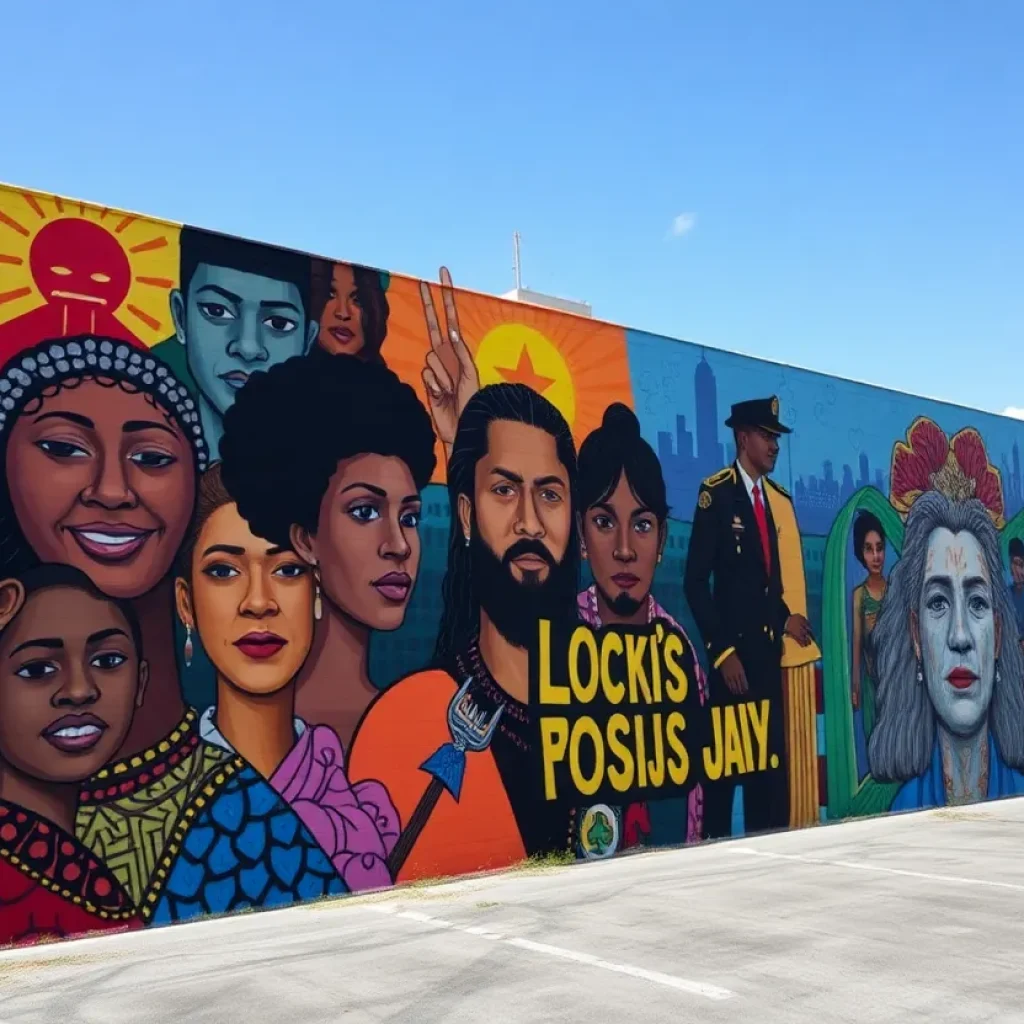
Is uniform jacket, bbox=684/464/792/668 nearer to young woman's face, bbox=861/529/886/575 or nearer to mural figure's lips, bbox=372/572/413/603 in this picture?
young woman's face, bbox=861/529/886/575

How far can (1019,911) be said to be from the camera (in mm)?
10109

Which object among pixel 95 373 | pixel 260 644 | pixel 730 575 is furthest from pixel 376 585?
pixel 730 575

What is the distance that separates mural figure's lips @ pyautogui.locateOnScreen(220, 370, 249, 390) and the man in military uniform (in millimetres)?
6873

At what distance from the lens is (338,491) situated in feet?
38.7

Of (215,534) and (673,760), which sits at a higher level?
(215,534)

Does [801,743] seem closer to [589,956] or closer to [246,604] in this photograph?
[589,956]

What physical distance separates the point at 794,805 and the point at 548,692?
5.20 metres

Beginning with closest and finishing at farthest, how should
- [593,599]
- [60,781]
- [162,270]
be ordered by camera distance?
[60,781]
[162,270]
[593,599]

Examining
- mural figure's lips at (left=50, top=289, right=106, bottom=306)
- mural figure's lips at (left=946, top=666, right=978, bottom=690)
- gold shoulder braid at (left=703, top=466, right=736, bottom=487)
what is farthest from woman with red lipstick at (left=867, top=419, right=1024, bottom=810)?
mural figure's lips at (left=50, top=289, right=106, bottom=306)

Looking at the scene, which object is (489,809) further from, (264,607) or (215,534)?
(215,534)

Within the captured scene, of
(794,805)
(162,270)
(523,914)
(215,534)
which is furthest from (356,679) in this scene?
(794,805)

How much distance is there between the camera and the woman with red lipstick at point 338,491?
1123 centimetres

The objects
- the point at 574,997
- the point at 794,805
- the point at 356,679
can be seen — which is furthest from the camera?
the point at 794,805

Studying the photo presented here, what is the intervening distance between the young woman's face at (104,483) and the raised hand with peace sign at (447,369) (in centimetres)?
308
